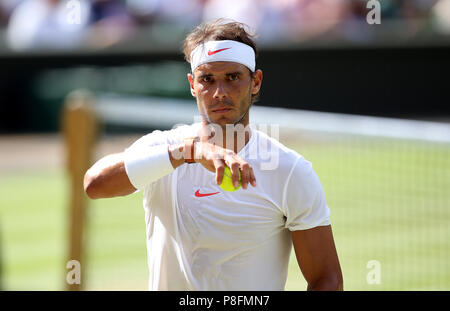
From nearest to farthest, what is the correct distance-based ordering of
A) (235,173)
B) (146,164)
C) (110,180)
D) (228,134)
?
(235,173) < (146,164) < (110,180) < (228,134)

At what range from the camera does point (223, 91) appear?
3418 millimetres

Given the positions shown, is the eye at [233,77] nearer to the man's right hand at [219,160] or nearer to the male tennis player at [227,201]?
the male tennis player at [227,201]

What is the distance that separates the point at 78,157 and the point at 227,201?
3799 mm

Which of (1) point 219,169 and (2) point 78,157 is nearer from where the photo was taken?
(1) point 219,169

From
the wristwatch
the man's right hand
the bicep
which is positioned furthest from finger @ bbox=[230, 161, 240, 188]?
the bicep

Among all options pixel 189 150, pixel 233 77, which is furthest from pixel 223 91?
pixel 189 150

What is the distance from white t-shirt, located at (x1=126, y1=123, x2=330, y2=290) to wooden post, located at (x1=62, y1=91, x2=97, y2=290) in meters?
3.40

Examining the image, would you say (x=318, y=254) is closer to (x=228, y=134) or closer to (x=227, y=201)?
(x=227, y=201)

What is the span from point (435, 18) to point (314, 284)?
15.3 m

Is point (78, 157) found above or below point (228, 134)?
above

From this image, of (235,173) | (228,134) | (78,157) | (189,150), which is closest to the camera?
(235,173)

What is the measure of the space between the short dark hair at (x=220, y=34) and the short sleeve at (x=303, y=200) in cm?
45
